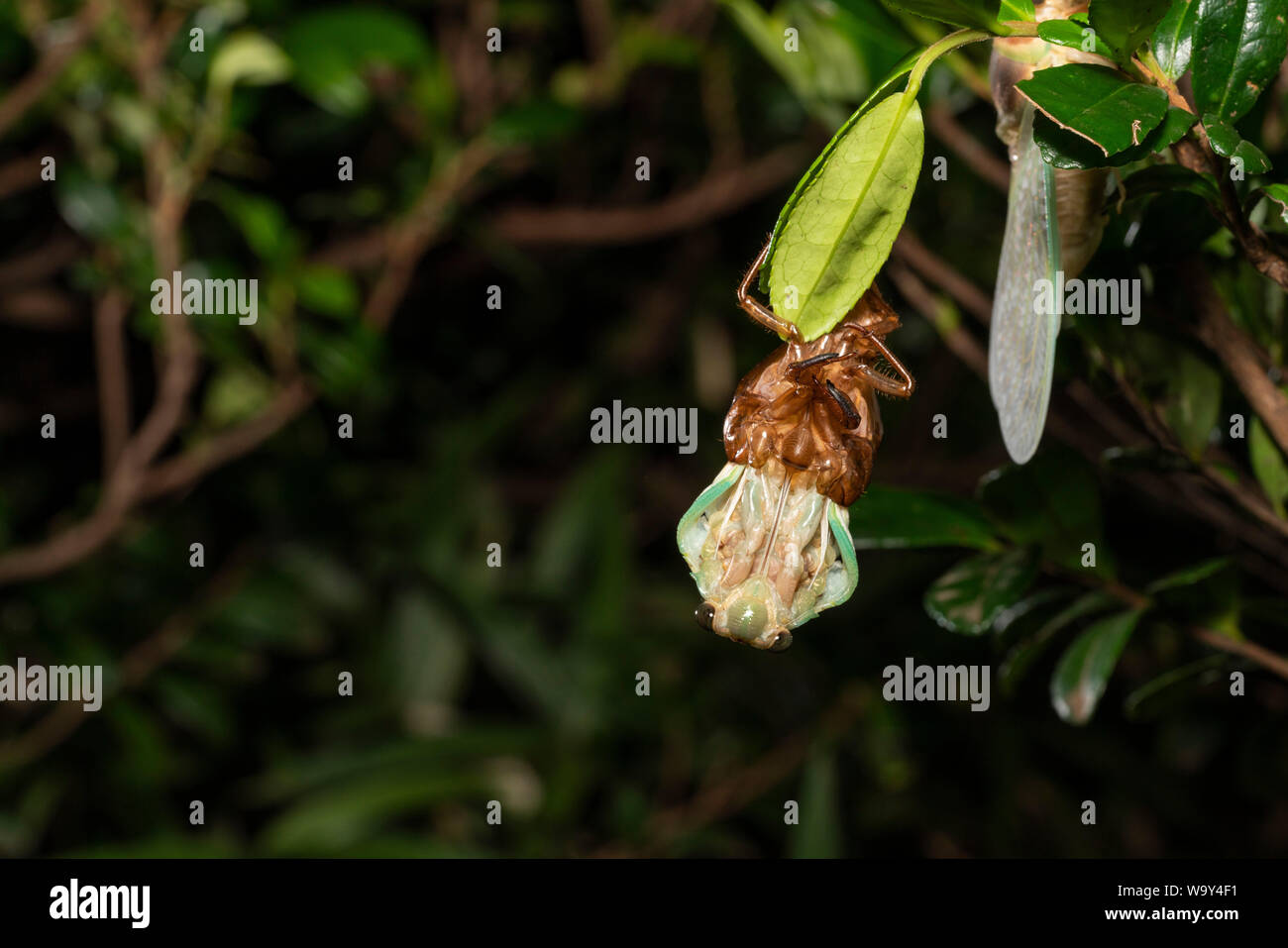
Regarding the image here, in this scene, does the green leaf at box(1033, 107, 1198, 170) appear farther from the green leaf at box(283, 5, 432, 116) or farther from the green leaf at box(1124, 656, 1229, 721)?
the green leaf at box(283, 5, 432, 116)

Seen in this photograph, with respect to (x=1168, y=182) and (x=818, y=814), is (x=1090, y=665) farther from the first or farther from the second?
(x=818, y=814)

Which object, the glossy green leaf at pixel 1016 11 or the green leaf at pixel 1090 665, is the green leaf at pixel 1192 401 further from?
the glossy green leaf at pixel 1016 11

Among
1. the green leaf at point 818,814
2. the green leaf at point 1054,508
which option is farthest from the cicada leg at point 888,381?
the green leaf at point 818,814

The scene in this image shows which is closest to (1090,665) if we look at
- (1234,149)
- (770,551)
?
(770,551)

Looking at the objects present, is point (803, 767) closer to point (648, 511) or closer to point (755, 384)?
point (648, 511)

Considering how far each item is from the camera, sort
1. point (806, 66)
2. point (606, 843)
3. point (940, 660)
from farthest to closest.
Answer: point (606, 843) < point (940, 660) < point (806, 66)
